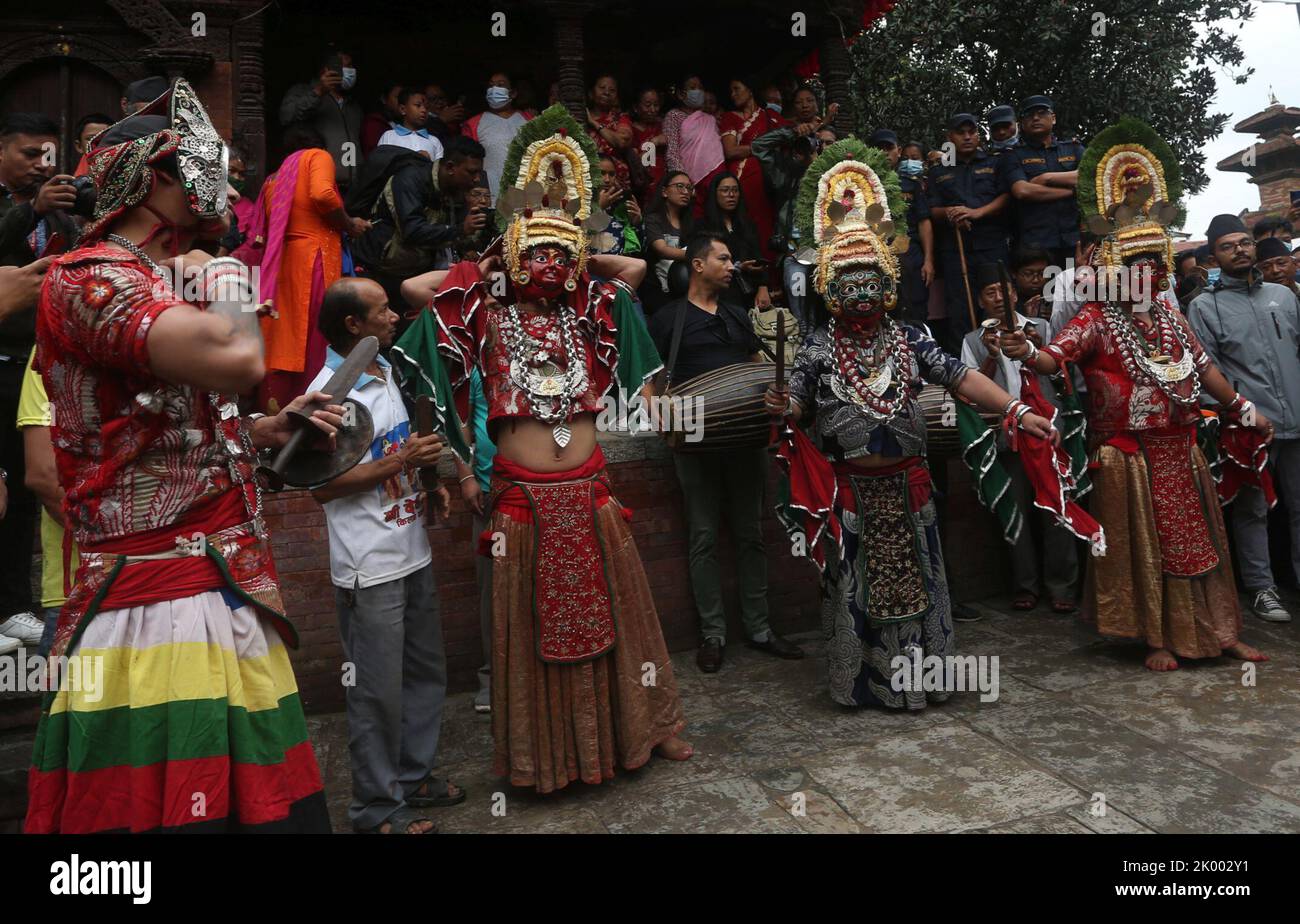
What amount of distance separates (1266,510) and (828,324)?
347 cm

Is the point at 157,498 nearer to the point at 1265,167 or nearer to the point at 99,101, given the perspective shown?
the point at 99,101

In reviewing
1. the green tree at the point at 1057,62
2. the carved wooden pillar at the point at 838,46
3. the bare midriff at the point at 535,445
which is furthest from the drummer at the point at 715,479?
the green tree at the point at 1057,62

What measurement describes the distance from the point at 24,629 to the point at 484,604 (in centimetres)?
220

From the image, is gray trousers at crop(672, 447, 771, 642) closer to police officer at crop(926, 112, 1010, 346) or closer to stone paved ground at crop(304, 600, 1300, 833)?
stone paved ground at crop(304, 600, 1300, 833)

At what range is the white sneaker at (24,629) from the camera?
4336 millimetres

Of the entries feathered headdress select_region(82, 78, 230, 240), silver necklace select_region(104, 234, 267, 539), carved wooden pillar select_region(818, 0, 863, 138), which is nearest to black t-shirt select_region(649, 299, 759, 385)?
silver necklace select_region(104, 234, 267, 539)

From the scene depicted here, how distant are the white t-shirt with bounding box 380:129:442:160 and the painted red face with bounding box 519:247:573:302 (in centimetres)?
366

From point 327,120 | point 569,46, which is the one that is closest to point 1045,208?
point 569,46

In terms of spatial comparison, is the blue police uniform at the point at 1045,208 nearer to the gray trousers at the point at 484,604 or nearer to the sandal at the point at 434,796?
the gray trousers at the point at 484,604

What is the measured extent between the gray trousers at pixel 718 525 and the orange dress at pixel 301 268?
250 centimetres

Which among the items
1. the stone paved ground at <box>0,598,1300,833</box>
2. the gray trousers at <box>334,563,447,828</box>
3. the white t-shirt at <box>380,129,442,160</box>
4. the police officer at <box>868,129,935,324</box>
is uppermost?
the white t-shirt at <box>380,129,442,160</box>

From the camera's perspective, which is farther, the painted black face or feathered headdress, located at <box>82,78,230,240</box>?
the painted black face

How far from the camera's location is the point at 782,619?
19.8ft

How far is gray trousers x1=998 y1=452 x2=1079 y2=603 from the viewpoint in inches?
247
